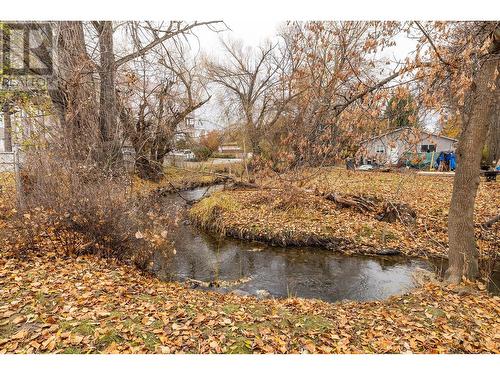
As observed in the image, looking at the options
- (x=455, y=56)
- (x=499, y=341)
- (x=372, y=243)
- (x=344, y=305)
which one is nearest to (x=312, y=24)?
(x=455, y=56)

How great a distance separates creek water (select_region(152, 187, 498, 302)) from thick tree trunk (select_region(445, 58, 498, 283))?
1.34 m

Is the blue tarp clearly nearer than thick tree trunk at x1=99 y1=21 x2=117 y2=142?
No

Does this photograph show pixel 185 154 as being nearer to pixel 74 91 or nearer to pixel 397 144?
pixel 74 91

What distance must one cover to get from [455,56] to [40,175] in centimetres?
801

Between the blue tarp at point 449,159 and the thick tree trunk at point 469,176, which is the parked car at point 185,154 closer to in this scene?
the thick tree trunk at point 469,176

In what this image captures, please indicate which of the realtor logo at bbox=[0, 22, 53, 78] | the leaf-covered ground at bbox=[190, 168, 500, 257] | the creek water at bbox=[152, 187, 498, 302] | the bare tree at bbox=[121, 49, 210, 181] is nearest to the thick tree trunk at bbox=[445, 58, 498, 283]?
the creek water at bbox=[152, 187, 498, 302]

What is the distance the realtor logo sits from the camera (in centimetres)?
727

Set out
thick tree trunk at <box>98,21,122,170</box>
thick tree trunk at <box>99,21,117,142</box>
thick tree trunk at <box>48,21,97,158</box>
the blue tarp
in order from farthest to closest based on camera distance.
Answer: the blue tarp
thick tree trunk at <box>99,21,117,142</box>
thick tree trunk at <box>98,21,122,170</box>
thick tree trunk at <box>48,21,97,158</box>

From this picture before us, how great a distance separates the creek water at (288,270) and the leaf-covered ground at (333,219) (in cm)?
63

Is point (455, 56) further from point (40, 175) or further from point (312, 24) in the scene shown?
point (40, 175)

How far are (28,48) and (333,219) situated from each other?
420 inches

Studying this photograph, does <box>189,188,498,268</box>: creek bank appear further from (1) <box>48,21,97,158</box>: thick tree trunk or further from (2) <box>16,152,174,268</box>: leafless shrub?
(1) <box>48,21,97,158</box>: thick tree trunk

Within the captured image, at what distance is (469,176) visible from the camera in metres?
5.54

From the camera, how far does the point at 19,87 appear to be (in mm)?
8773
